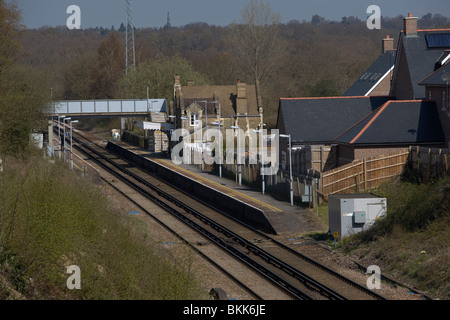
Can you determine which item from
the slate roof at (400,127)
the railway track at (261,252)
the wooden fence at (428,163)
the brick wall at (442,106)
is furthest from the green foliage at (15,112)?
the brick wall at (442,106)

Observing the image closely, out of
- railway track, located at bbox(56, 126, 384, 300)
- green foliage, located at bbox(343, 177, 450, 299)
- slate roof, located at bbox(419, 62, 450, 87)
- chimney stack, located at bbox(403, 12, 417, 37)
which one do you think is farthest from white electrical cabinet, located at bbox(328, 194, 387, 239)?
chimney stack, located at bbox(403, 12, 417, 37)

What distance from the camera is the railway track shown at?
1831 cm

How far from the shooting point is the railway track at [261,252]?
18.3 m

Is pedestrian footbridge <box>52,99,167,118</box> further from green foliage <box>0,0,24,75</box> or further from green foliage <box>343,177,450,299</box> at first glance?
green foliage <box>343,177,450,299</box>

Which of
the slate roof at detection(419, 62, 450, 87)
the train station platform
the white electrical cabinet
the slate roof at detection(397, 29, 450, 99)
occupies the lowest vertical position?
the train station platform

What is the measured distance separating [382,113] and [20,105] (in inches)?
837

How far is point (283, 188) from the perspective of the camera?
3509 cm

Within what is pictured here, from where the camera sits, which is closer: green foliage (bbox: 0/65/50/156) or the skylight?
green foliage (bbox: 0/65/50/156)

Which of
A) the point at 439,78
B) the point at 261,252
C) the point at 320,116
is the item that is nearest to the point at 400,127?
the point at 439,78

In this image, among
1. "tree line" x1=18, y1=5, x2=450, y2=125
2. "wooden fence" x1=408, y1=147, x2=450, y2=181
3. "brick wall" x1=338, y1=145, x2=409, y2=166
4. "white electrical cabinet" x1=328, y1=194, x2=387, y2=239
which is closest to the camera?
"white electrical cabinet" x1=328, y1=194, x2=387, y2=239

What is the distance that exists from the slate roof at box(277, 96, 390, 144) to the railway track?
308 inches

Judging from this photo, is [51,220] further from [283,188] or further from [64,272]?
[283,188]

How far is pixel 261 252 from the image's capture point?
2362cm

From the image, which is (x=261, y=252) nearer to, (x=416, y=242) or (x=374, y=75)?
(x=416, y=242)
